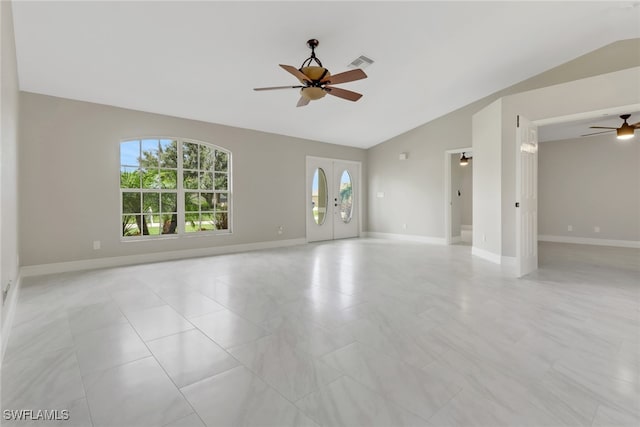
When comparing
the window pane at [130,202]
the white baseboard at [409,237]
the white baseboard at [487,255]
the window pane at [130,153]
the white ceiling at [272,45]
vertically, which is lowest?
the white baseboard at [487,255]

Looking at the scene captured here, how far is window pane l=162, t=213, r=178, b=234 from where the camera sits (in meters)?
5.44

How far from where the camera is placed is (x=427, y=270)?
4527mm

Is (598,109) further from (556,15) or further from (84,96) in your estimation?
(84,96)


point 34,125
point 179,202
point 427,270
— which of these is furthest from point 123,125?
point 427,270

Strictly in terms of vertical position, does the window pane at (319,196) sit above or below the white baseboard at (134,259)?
above

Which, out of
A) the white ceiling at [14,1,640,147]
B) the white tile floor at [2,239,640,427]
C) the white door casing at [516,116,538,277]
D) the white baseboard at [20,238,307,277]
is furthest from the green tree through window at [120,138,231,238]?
the white door casing at [516,116,538,277]

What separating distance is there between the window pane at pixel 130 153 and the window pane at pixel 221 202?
1.55m

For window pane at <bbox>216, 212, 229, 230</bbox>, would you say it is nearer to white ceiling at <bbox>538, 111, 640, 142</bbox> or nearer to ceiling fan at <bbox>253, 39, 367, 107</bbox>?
ceiling fan at <bbox>253, 39, 367, 107</bbox>

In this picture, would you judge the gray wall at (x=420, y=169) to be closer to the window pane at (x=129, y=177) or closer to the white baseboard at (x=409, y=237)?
the white baseboard at (x=409, y=237)

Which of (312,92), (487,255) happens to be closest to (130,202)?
(312,92)

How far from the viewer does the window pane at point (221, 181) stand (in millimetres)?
6074

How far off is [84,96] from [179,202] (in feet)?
7.04

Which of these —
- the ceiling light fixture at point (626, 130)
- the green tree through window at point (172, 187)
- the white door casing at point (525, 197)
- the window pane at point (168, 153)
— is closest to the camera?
the white door casing at point (525, 197)

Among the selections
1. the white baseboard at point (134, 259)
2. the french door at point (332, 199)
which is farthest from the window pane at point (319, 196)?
the white baseboard at point (134, 259)
